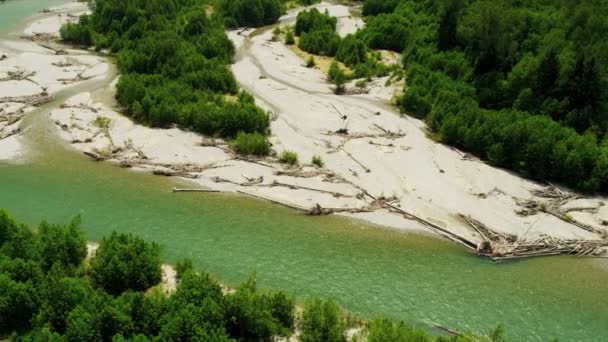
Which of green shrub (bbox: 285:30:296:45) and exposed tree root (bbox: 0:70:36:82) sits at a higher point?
green shrub (bbox: 285:30:296:45)

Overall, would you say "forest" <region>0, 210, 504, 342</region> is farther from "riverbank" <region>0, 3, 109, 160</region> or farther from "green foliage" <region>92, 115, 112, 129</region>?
"green foliage" <region>92, 115, 112, 129</region>

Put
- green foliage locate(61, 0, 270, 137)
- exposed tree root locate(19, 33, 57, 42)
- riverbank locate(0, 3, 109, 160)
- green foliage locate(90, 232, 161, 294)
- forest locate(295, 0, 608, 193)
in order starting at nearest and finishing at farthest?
green foliage locate(90, 232, 161, 294) < forest locate(295, 0, 608, 193) < green foliage locate(61, 0, 270, 137) < riverbank locate(0, 3, 109, 160) < exposed tree root locate(19, 33, 57, 42)

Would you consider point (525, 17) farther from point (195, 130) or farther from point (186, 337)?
point (186, 337)

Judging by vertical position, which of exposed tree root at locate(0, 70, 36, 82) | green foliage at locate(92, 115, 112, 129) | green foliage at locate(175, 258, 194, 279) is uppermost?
exposed tree root at locate(0, 70, 36, 82)

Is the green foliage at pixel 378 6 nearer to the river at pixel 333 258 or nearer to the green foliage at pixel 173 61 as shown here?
the green foliage at pixel 173 61

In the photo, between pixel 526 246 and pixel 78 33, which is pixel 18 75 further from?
pixel 526 246

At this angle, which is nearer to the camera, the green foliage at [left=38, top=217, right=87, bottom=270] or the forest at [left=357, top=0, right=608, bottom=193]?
the green foliage at [left=38, top=217, right=87, bottom=270]

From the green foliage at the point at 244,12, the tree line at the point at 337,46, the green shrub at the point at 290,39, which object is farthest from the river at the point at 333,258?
the green foliage at the point at 244,12

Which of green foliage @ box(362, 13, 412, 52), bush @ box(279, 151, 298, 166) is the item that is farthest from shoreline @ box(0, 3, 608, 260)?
green foliage @ box(362, 13, 412, 52)
